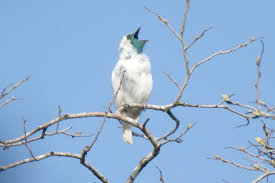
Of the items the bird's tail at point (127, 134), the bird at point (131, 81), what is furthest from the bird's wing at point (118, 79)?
the bird's tail at point (127, 134)

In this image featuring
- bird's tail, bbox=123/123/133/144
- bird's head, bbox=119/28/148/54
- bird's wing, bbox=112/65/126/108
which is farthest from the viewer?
bird's head, bbox=119/28/148/54

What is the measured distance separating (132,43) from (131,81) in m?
0.88

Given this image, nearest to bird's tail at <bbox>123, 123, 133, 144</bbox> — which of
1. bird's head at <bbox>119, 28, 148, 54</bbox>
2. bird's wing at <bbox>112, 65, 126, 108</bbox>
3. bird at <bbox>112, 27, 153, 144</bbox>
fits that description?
bird at <bbox>112, 27, 153, 144</bbox>

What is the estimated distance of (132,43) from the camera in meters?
7.89

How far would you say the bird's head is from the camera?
7754 millimetres

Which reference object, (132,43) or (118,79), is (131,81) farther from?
(132,43)

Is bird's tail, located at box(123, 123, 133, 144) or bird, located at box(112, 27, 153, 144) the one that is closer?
bird, located at box(112, 27, 153, 144)

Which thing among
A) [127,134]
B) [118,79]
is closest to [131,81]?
[118,79]

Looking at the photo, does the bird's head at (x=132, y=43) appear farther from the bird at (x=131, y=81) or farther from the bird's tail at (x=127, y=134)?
the bird's tail at (x=127, y=134)

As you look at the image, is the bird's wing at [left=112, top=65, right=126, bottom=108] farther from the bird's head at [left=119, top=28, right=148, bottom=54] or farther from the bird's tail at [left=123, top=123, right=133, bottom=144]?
the bird's head at [left=119, top=28, right=148, bottom=54]

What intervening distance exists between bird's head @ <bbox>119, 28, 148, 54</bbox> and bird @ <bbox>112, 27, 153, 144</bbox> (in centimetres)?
3

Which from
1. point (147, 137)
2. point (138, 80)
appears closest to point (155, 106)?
point (147, 137)

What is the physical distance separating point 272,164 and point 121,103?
13.0ft

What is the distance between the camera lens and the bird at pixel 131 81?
728cm
